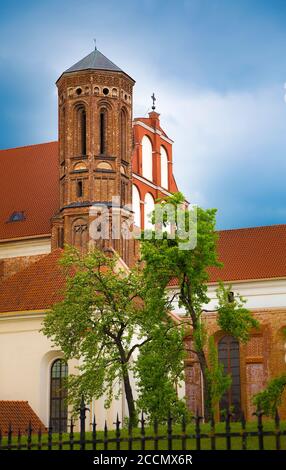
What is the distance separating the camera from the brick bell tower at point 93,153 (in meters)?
32.5

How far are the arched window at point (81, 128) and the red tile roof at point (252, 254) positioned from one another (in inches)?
249

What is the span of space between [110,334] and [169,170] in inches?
566

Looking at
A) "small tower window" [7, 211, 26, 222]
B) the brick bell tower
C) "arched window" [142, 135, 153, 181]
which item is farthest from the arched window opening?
"small tower window" [7, 211, 26, 222]

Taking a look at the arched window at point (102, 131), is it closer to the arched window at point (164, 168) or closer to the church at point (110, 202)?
the church at point (110, 202)

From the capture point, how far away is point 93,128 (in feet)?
109

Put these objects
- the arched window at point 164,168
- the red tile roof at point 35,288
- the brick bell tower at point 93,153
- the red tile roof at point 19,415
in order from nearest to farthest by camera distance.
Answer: the red tile roof at point 19,415 → the red tile roof at point 35,288 → the brick bell tower at point 93,153 → the arched window at point 164,168

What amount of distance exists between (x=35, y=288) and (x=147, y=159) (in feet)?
32.6

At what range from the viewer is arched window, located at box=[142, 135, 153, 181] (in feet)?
117

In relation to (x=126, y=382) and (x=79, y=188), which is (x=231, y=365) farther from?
(x=126, y=382)

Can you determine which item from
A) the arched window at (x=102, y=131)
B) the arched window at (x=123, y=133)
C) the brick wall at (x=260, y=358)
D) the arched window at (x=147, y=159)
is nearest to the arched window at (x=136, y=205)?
the arched window at (x=147, y=159)

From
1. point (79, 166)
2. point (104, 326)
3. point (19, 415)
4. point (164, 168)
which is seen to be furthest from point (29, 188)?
point (104, 326)

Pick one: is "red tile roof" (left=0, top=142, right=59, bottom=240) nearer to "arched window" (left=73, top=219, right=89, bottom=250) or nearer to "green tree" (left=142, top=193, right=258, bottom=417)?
"arched window" (left=73, top=219, right=89, bottom=250)
